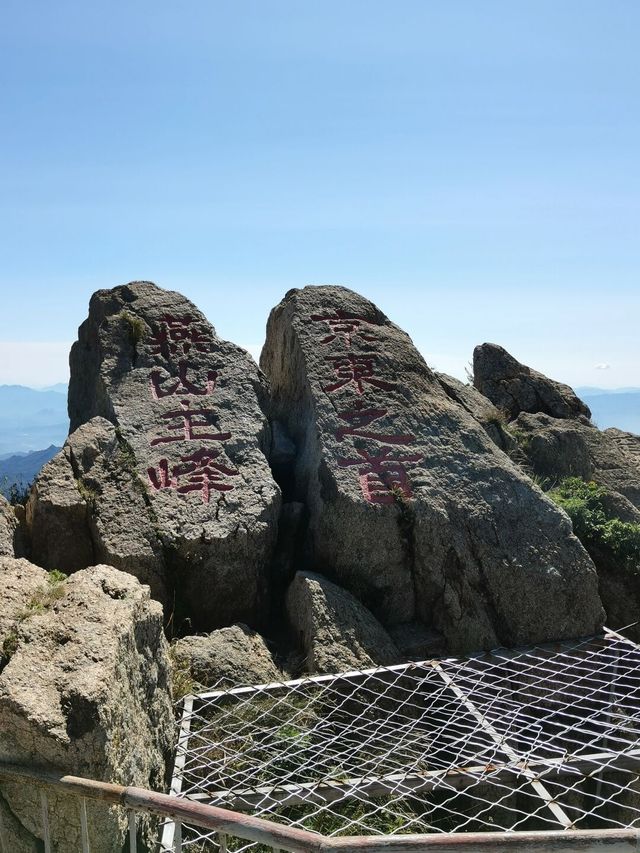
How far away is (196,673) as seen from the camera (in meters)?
6.17

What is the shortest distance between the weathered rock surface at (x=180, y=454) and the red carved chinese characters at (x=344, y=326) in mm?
970

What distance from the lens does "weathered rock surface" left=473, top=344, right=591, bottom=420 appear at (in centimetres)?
1208

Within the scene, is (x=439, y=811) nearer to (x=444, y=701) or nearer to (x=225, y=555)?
(x=444, y=701)

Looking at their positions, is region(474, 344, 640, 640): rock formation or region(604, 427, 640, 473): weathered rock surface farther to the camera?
region(604, 427, 640, 473): weathered rock surface

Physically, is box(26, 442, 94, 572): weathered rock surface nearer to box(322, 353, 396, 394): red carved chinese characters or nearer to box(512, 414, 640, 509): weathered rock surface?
box(322, 353, 396, 394): red carved chinese characters

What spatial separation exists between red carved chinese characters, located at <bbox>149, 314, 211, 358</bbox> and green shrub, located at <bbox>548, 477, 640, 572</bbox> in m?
4.29

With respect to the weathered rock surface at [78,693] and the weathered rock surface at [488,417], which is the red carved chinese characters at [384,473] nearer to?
the weathered rock surface at [488,417]

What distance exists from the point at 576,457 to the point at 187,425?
→ 5.39 meters

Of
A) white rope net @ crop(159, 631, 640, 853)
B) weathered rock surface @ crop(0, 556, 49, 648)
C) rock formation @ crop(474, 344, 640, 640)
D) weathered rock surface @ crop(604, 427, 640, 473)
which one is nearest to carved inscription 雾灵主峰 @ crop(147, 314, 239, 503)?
white rope net @ crop(159, 631, 640, 853)

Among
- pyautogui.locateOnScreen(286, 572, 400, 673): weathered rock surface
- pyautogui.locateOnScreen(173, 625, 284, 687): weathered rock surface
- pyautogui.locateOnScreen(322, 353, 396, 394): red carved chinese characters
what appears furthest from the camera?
pyautogui.locateOnScreen(322, 353, 396, 394): red carved chinese characters

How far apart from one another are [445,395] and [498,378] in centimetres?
377

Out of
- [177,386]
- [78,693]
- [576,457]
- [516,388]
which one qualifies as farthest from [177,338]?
[516,388]

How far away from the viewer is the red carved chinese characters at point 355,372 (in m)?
8.45

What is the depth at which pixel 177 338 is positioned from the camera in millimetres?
8648
